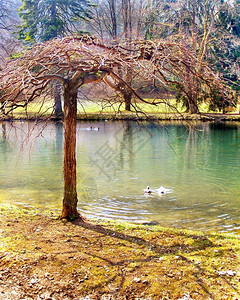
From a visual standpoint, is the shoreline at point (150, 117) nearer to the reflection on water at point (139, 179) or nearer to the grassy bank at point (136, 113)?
the grassy bank at point (136, 113)

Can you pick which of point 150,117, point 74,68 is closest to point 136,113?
point 150,117

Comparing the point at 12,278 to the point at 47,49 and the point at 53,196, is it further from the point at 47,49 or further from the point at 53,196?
the point at 53,196

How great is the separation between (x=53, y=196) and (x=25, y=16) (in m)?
23.1

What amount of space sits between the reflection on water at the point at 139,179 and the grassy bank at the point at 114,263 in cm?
141

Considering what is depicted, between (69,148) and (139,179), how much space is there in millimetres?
5316

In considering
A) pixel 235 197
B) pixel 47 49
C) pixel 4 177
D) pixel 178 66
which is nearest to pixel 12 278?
pixel 47 49

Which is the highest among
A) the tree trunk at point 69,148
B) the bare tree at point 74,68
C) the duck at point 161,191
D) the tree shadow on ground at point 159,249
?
the bare tree at point 74,68

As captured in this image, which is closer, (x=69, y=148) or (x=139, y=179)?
(x=69, y=148)

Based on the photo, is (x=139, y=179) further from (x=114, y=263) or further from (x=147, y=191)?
(x=114, y=263)

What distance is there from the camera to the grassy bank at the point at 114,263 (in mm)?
3260

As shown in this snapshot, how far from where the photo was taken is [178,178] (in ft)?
34.2

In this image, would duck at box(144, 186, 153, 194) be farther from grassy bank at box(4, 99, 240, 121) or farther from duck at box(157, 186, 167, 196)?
grassy bank at box(4, 99, 240, 121)

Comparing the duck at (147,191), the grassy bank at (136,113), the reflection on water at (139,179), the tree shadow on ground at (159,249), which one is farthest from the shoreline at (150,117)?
the duck at (147,191)

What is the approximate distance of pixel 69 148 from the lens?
5.25m
